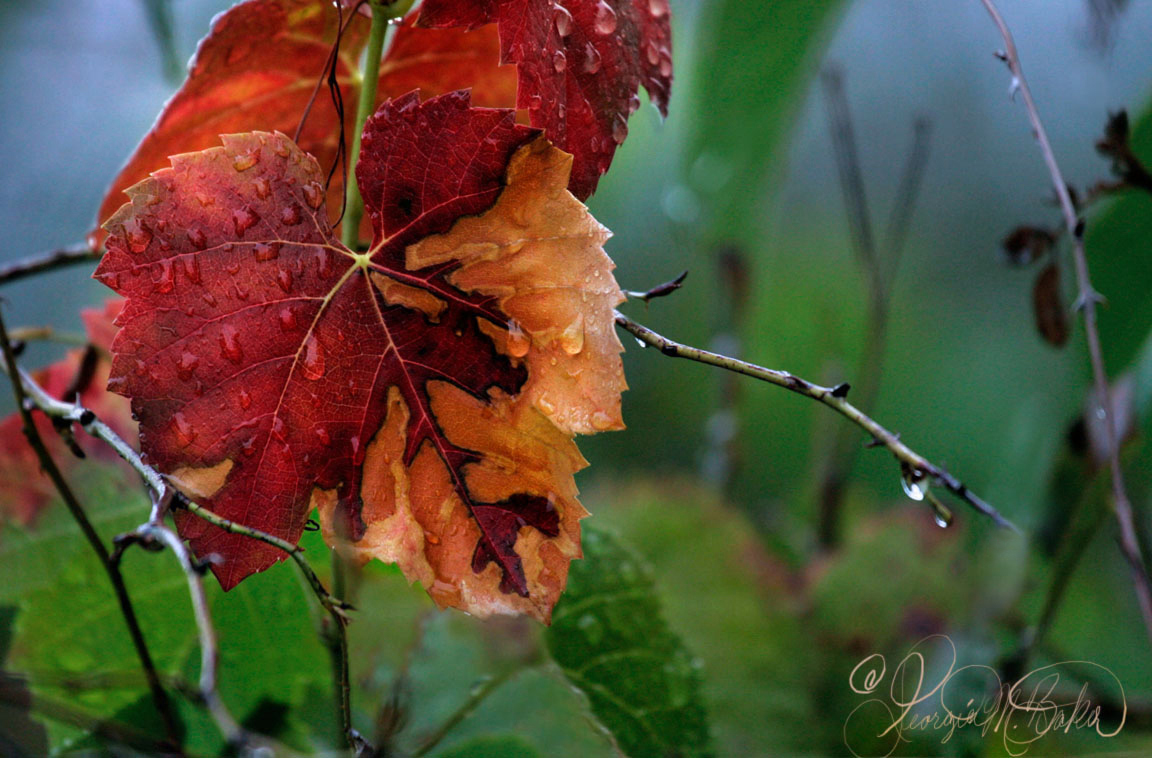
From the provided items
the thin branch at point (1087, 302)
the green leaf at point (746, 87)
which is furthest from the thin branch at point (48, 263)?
the green leaf at point (746, 87)

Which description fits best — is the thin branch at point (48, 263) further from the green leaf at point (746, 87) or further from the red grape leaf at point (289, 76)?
the green leaf at point (746, 87)

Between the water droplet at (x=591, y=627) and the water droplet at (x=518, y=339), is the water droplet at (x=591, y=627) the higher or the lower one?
the lower one

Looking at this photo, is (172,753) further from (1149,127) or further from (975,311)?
(975,311)

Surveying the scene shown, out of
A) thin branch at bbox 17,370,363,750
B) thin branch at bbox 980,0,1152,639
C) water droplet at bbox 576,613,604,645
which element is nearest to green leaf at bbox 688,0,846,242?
thin branch at bbox 980,0,1152,639

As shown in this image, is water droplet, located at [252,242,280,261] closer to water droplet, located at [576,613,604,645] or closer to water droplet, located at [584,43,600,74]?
water droplet, located at [584,43,600,74]

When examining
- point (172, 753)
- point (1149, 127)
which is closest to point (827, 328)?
point (1149, 127)

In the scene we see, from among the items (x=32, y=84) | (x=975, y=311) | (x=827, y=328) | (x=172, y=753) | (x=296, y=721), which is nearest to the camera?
(x=172, y=753)
